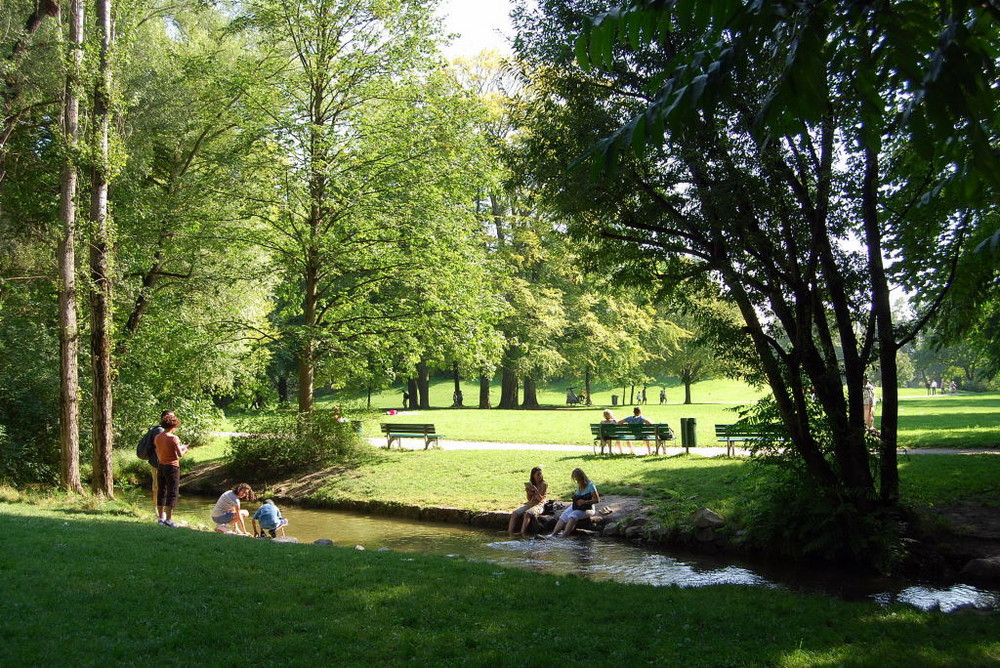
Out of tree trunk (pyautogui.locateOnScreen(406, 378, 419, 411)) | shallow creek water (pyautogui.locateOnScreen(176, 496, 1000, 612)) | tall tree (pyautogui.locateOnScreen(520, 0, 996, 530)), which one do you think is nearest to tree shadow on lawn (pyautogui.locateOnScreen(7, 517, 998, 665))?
shallow creek water (pyautogui.locateOnScreen(176, 496, 1000, 612))

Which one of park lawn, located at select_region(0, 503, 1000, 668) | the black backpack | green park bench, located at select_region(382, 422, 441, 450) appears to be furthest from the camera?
green park bench, located at select_region(382, 422, 441, 450)

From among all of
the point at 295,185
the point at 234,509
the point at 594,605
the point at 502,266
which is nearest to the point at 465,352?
the point at 502,266

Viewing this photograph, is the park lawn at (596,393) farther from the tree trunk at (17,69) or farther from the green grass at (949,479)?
the tree trunk at (17,69)

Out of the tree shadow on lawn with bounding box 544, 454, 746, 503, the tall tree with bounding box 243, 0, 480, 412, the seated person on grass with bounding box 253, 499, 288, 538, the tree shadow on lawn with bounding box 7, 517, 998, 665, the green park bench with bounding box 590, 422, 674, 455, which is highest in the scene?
the tall tree with bounding box 243, 0, 480, 412

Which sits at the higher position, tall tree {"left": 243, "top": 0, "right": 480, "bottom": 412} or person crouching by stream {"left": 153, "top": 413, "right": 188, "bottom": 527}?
tall tree {"left": 243, "top": 0, "right": 480, "bottom": 412}

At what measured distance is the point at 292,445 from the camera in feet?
64.6

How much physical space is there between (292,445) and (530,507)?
8.56 m

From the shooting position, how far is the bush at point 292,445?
19.7 m

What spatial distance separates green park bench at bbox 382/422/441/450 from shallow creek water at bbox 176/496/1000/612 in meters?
6.95

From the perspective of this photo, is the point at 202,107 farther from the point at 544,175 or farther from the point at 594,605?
the point at 594,605

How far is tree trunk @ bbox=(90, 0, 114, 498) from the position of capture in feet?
45.6

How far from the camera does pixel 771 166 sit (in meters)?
10.0

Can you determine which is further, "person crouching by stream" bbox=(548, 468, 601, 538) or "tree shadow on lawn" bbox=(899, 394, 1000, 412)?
"tree shadow on lawn" bbox=(899, 394, 1000, 412)

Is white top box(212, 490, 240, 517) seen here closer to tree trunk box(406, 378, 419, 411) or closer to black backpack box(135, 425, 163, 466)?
black backpack box(135, 425, 163, 466)
